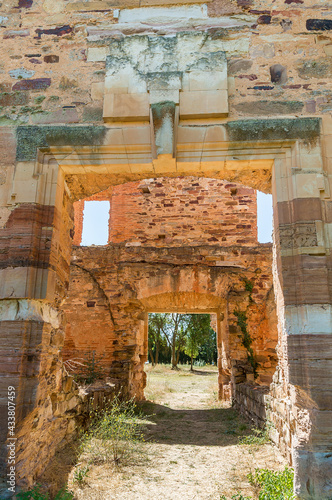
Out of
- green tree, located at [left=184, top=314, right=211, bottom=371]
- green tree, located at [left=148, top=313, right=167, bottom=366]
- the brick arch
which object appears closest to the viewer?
the brick arch

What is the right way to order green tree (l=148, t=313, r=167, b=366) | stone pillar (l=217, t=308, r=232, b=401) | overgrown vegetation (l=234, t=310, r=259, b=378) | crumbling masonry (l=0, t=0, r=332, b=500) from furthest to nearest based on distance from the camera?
green tree (l=148, t=313, r=167, b=366) → stone pillar (l=217, t=308, r=232, b=401) → overgrown vegetation (l=234, t=310, r=259, b=378) → crumbling masonry (l=0, t=0, r=332, b=500)

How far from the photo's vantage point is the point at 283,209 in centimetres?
362

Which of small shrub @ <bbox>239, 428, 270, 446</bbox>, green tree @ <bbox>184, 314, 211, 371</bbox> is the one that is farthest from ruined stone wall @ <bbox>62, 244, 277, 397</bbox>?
green tree @ <bbox>184, 314, 211, 371</bbox>

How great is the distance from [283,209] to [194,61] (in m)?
1.70

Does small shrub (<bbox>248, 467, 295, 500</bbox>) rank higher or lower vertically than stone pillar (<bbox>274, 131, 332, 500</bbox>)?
lower

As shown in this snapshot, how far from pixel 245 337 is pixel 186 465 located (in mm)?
4381

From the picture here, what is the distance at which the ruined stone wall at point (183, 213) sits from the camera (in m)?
10.6

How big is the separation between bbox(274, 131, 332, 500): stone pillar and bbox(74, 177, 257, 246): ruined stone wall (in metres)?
6.80

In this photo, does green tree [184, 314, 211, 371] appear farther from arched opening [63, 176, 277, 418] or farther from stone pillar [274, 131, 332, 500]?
stone pillar [274, 131, 332, 500]

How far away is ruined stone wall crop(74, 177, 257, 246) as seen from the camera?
10594mm

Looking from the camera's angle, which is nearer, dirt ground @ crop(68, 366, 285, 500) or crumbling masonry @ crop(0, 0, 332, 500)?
crumbling masonry @ crop(0, 0, 332, 500)

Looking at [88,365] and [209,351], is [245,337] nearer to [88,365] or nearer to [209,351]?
[88,365]

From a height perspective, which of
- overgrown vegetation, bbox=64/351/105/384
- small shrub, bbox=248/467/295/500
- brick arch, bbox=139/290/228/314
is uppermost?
brick arch, bbox=139/290/228/314

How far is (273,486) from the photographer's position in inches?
A: 127
